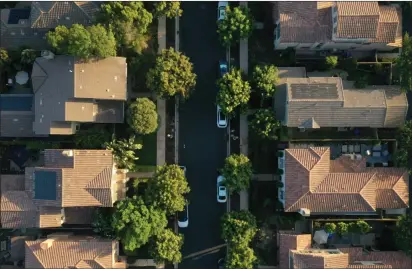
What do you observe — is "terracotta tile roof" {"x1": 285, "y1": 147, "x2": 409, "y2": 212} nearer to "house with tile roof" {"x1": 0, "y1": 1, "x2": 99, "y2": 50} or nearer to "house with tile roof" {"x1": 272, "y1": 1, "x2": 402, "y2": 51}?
"house with tile roof" {"x1": 272, "y1": 1, "x2": 402, "y2": 51}

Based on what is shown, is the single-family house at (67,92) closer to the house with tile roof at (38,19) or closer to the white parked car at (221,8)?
the house with tile roof at (38,19)

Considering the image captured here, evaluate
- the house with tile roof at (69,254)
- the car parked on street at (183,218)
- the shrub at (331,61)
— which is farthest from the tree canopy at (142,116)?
the shrub at (331,61)

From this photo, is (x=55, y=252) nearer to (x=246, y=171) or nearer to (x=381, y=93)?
(x=246, y=171)

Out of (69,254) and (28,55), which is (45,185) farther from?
(28,55)

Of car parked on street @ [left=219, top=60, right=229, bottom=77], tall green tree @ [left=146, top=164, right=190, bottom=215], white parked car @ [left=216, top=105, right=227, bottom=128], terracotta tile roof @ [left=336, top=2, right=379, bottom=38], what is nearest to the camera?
terracotta tile roof @ [left=336, top=2, right=379, bottom=38]

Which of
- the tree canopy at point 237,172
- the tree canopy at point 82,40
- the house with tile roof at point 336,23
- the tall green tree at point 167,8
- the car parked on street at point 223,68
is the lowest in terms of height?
the tree canopy at point 237,172

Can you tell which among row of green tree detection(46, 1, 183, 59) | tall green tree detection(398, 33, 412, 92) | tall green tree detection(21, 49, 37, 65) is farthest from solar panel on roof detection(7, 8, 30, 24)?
tall green tree detection(398, 33, 412, 92)

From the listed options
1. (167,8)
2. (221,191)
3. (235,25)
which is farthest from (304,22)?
(221,191)
